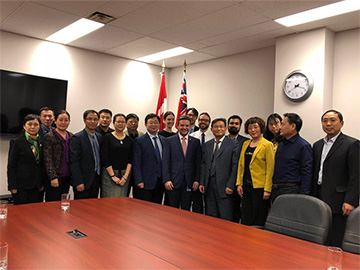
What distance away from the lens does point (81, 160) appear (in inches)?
153

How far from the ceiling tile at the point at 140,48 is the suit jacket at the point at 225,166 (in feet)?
9.66

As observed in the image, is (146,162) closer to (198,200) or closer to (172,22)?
(198,200)

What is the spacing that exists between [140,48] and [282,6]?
10.3 feet

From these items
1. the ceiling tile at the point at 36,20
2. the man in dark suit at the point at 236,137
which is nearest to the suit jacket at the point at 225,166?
the man in dark suit at the point at 236,137

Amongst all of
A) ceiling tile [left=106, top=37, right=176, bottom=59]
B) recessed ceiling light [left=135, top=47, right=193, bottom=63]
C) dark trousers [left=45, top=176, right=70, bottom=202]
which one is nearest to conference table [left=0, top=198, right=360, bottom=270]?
dark trousers [left=45, top=176, right=70, bottom=202]

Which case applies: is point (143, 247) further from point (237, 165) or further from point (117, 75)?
point (117, 75)

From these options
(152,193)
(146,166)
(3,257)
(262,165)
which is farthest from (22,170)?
(262,165)

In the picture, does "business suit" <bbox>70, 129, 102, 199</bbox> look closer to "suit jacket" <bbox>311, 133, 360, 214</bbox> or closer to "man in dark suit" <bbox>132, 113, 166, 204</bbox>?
"man in dark suit" <bbox>132, 113, 166, 204</bbox>

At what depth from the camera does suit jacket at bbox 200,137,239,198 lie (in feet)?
12.9

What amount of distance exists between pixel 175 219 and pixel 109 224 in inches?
20.1

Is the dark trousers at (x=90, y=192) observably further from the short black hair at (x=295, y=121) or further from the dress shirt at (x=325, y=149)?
the dress shirt at (x=325, y=149)

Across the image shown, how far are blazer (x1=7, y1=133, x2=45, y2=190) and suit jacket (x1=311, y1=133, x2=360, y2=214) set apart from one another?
3210 mm

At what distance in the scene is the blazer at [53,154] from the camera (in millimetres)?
3729

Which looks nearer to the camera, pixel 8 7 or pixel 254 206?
pixel 254 206
